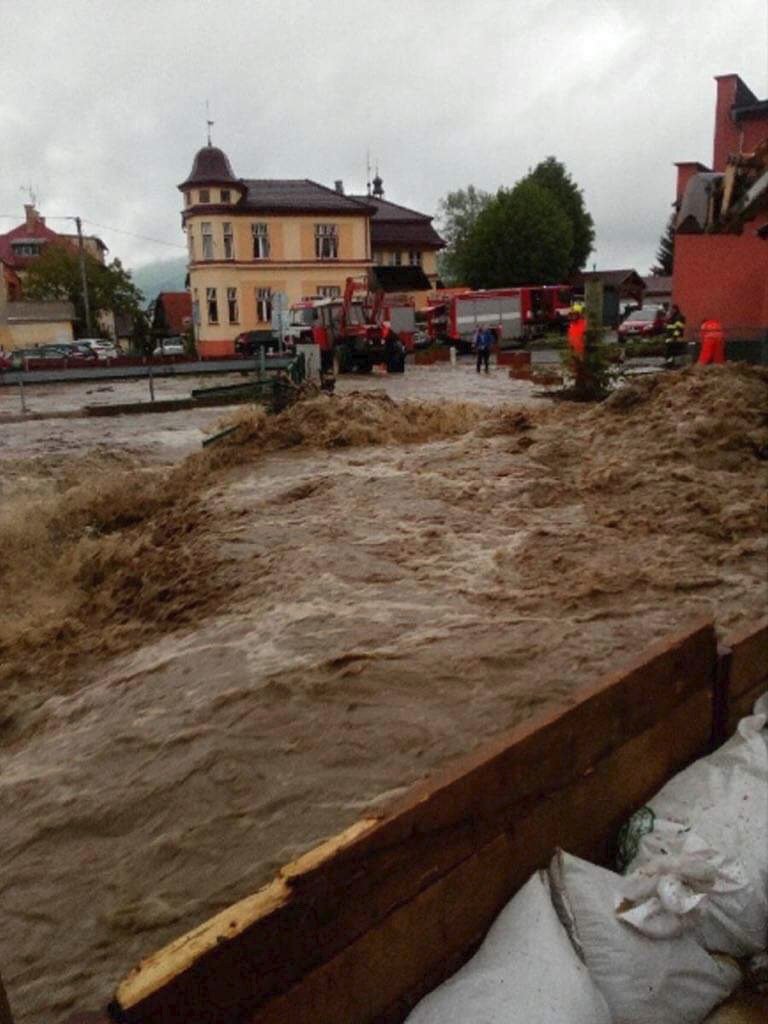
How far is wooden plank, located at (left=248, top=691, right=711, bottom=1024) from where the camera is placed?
7.45 ft

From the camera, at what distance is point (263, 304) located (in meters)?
43.4

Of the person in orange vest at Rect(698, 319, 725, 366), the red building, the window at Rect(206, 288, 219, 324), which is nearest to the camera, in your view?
the red building

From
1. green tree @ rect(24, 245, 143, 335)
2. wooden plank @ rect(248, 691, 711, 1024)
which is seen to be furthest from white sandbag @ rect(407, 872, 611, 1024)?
green tree @ rect(24, 245, 143, 335)

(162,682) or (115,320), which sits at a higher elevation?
(115,320)

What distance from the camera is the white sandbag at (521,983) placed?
2.38 meters

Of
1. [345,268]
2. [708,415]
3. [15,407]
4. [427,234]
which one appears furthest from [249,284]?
[708,415]

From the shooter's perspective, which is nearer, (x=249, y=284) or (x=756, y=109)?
(x=756, y=109)

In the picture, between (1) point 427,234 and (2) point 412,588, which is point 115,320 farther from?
(2) point 412,588

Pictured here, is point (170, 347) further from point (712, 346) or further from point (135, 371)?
point (712, 346)

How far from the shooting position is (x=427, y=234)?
2005 inches

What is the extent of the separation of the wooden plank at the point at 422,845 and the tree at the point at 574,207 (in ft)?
189

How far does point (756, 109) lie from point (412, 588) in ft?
85.9

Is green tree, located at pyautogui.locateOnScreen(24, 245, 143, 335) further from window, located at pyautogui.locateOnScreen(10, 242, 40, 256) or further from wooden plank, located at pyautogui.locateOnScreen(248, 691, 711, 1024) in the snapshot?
wooden plank, located at pyautogui.locateOnScreen(248, 691, 711, 1024)

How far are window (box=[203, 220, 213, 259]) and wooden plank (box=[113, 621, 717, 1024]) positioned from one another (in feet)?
141
